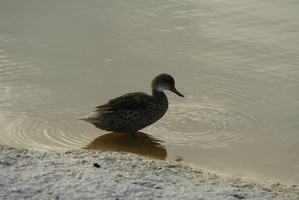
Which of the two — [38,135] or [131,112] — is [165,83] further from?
[38,135]

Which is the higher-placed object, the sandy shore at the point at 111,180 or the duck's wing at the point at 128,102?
the duck's wing at the point at 128,102

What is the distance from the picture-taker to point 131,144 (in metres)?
9.89

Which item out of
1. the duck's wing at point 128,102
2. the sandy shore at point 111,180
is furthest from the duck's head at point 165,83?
the sandy shore at point 111,180

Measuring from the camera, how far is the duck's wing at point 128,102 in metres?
10.0

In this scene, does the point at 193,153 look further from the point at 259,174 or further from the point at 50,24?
the point at 50,24

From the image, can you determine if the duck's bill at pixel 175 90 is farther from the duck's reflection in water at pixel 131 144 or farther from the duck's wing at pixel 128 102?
the duck's reflection in water at pixel 131 144

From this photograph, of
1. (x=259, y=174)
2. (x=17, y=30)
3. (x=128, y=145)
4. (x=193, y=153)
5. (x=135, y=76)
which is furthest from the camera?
(x=17, y=30)

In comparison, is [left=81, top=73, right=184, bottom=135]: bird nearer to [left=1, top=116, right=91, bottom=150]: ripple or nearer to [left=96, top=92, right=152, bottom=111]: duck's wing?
[left=96, top=92, right=152, bottom=111]: duck's wing

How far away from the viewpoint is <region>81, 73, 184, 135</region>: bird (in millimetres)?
9961

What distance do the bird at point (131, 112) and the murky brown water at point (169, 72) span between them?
6.3 inches

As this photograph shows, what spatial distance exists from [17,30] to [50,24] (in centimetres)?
55

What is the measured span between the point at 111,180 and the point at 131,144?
2662mm

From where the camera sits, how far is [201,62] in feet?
38.1

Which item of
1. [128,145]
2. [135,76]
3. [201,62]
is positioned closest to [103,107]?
[128,145]
